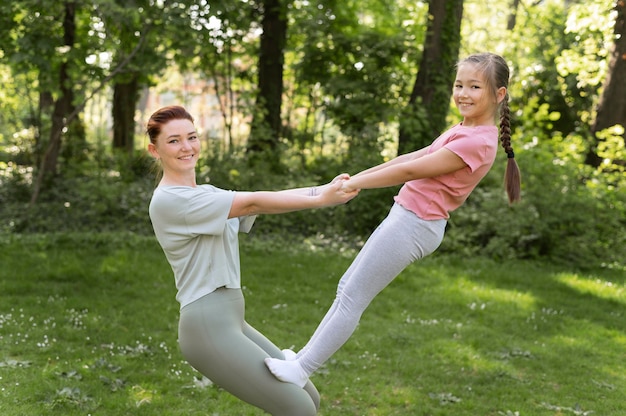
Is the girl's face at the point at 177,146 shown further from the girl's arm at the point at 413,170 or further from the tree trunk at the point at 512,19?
the tree trunk at the point at 512,19

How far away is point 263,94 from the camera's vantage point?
1264cm

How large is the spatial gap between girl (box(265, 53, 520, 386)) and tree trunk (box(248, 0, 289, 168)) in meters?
8.94

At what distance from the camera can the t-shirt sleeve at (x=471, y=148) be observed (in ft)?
10.5

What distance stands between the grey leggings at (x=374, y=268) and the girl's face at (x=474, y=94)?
0.51 metres

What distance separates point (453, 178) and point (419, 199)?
18cm

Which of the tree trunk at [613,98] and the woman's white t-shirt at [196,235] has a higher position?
the tree trunk at [613,98]

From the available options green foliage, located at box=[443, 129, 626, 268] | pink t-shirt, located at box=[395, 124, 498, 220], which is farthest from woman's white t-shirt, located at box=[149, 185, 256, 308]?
green foliage, located at box=[443, 129, 626, 268]

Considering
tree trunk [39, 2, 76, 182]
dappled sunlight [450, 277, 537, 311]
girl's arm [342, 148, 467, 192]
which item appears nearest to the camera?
girl's arm [342, 148, 467, 192]

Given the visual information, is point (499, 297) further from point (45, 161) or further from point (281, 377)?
point (45, 161)

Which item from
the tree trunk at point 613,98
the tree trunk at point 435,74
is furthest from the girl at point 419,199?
the tree trunk at point 613,98

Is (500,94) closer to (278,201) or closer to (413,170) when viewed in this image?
(413,170)

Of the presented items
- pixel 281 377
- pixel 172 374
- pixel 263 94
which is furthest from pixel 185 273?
pixel 263 94

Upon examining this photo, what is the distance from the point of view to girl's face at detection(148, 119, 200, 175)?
10.5ft

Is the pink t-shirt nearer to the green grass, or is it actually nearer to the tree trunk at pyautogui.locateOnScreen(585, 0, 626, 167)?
the green grass
